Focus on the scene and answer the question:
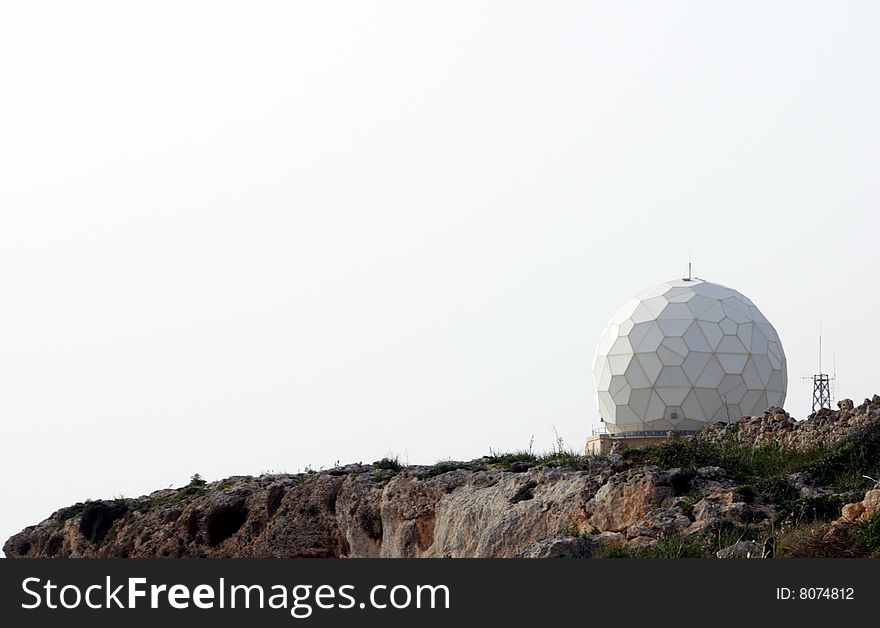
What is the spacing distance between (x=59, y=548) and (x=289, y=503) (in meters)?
6.00

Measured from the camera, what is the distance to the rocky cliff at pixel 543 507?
13.5 metres

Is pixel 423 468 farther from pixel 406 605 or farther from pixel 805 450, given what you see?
pixel 406 605

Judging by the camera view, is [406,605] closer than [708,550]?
Yes

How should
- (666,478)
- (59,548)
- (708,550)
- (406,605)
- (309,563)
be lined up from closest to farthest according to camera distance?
1. (406,605)
2. (309,563)
3. (708,550)
4. (666,478)
5. (59,548)

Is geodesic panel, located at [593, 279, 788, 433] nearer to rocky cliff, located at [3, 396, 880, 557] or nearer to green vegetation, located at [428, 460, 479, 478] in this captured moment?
rocky cliff, located at [3, 396, 880, 557]

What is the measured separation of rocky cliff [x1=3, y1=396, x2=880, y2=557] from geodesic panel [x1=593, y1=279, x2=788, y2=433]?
11.2 metres

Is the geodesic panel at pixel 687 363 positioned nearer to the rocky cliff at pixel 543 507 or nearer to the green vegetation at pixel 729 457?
the rocky cliff at pixel 543 507

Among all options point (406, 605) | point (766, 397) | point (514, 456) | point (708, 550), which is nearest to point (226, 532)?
point (514, 456)

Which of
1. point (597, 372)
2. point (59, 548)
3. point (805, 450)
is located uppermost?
point (597, 372)

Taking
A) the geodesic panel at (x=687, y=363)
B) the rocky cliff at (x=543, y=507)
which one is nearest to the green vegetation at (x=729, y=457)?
the rocky cliff at (x=543, y=507)

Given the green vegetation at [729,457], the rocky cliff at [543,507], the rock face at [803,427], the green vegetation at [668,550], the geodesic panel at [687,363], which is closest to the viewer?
the green vegetation at [668,550]

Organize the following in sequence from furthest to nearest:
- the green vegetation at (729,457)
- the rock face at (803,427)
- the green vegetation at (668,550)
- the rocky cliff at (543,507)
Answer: the rock face at (803,427) < the green vegetation at (729,457) < the rocky cliff at (543,507) < the green vegetation at (668,550)

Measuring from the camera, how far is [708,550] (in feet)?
41.0

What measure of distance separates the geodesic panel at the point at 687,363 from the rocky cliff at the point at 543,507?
1120cm
